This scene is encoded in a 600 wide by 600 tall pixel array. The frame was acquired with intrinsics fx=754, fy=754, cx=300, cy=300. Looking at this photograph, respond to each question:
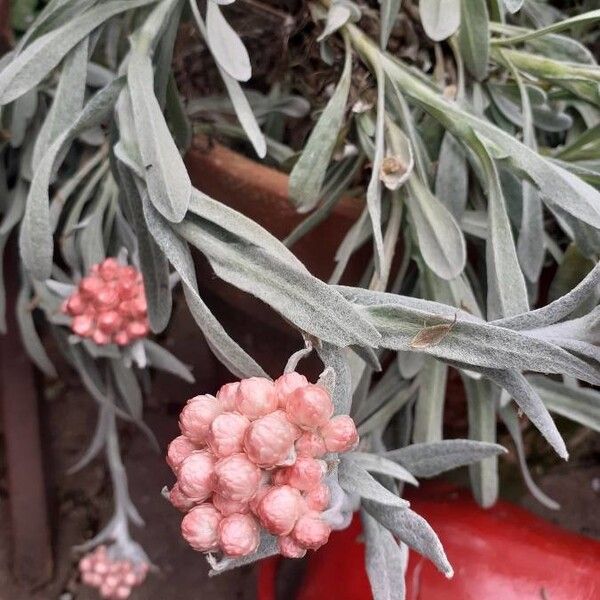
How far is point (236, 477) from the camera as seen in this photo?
0.25 metres

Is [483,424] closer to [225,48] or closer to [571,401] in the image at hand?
[571,401]

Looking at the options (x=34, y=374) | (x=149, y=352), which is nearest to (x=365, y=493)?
(x=149, y=352)

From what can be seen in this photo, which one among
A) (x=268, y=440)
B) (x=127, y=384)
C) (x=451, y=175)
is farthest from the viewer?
(x=127, y=384)

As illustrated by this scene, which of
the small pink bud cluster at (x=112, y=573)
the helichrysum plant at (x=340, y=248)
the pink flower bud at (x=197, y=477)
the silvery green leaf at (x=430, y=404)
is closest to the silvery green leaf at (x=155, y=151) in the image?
the helichrysum plant at (x=340, y=248)

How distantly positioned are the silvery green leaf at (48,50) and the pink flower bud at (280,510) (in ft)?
0.82

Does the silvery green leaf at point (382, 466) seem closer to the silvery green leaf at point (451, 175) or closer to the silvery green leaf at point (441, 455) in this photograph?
the silvery green leaf at point (441, 455)

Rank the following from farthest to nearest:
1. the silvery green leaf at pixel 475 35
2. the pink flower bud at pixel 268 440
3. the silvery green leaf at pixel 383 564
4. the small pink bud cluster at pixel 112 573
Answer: the small pink bud cluster at pixel 112 573 < the silvery green leaf at pixel 475 35 < the silvery green leaf at pixel 383 564 < the pink flower bud at pixel 268 440

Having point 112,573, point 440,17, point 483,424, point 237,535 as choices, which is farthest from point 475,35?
point 112,573

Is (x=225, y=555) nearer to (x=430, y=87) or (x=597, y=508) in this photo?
(x=430, y=87)

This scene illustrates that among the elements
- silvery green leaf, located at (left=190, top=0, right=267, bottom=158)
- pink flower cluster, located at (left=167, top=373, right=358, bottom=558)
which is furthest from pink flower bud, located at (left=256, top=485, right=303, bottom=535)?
silvery green leaf, located at (left=190, top=0, right=267, bottom=158)

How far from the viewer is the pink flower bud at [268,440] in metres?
0.25

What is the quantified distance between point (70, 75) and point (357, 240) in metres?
0.19

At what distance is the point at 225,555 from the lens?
0.87 feet

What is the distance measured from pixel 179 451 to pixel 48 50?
240 millimetres
